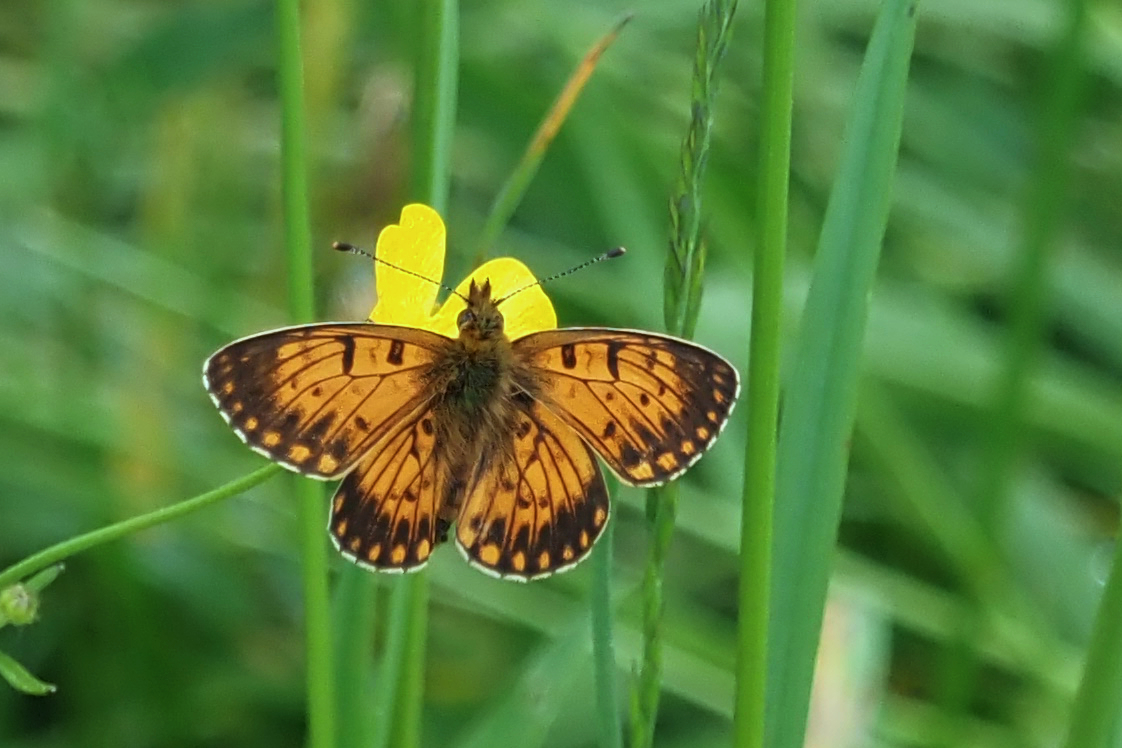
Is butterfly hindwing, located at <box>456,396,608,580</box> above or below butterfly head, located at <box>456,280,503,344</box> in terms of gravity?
below

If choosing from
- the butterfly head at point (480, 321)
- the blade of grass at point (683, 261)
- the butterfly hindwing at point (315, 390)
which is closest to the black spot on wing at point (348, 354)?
the butterfly hindwing at point (315, 390)

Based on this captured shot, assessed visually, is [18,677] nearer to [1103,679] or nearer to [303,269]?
[303,269]

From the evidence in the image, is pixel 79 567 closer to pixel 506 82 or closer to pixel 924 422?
pixel 506 82

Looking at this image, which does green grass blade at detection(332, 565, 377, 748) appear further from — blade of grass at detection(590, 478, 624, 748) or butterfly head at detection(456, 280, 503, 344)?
butterfly head at detection(456, 280, 503, 344)

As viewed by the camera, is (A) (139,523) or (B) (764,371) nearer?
(B) (764,371)

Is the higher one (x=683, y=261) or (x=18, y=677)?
(x=683, y=261)

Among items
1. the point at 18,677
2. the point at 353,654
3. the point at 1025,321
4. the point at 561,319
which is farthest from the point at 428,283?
the point at 561,319

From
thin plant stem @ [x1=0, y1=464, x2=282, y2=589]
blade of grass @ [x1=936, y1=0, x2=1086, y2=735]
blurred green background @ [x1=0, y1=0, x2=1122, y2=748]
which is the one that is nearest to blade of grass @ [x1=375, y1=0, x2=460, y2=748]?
thin plant stem @ [x1=0, y1=464, x2=282, y2=589]
